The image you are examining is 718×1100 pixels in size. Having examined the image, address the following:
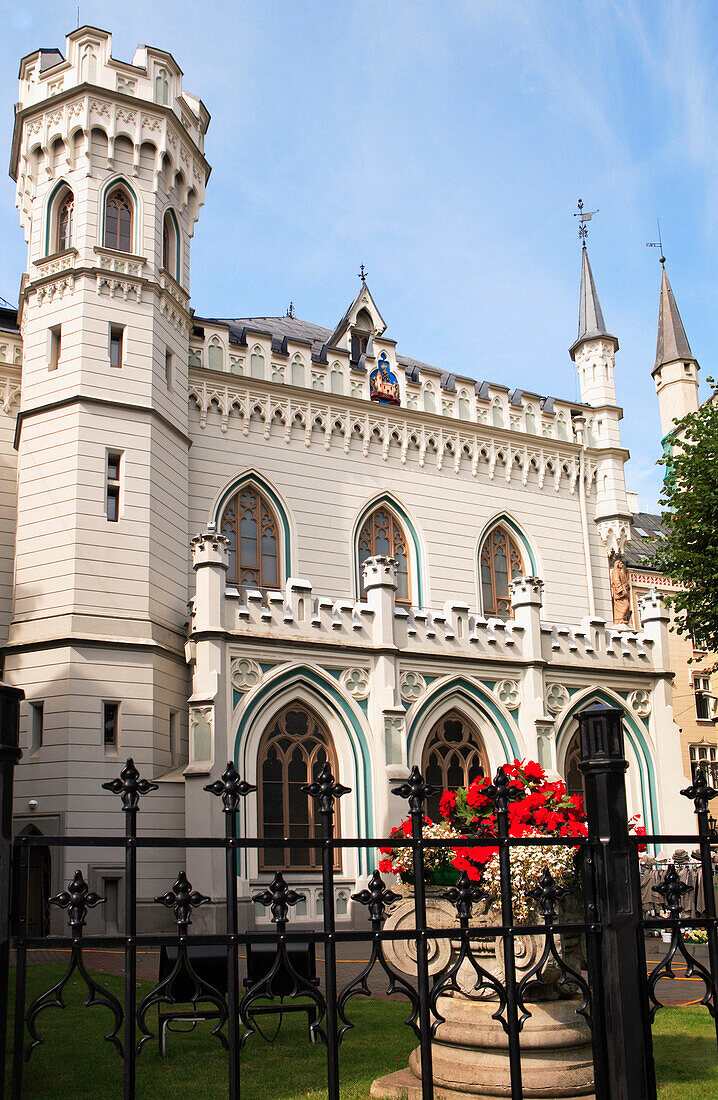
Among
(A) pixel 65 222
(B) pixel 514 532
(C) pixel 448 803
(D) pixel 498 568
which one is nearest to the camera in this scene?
(C) pixel 448 803

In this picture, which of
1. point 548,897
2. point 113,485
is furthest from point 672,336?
point 548,897

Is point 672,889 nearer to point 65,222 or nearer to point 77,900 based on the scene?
point 77,900

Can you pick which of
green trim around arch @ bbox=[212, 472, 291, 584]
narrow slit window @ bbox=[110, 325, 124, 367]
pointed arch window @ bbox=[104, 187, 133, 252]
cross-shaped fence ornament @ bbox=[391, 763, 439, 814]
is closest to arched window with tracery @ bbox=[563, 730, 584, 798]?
green trim around arch @ bbox=[212, 472, 291, 584]

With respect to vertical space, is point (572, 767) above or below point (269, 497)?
below

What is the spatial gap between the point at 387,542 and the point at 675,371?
24.0 m

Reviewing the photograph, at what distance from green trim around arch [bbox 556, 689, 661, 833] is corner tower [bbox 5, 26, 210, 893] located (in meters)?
8.89

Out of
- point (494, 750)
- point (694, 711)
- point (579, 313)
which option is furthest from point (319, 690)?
point (694, 711)

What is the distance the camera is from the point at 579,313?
31484 millimetres

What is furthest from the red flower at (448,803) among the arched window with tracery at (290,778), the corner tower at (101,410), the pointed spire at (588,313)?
the pointed spire at (588,313)

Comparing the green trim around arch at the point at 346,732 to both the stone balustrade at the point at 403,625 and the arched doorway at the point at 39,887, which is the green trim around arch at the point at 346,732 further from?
the arched doorway at the point at 39,887

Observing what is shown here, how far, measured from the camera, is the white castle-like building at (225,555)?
19.2 metres

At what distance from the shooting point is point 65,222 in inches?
875

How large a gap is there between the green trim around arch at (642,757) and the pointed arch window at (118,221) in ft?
45.5

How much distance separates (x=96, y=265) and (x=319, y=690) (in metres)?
9.67
